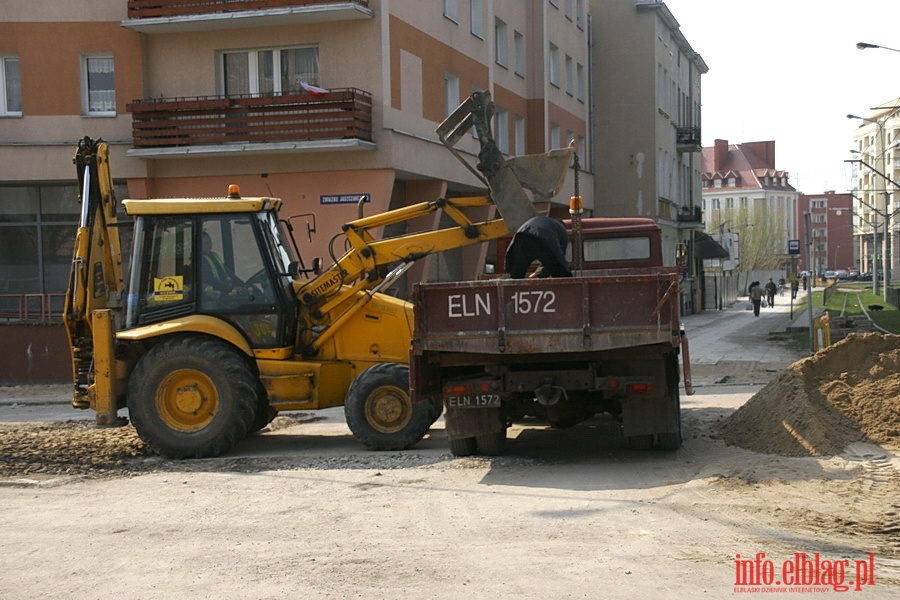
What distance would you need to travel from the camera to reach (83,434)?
44.5 ft

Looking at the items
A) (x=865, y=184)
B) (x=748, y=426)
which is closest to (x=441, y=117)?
(x=748, y=426)

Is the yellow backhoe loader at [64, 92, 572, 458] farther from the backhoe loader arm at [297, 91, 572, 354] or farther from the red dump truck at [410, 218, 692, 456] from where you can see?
the red dump truck at [410, 218, 692, 456]

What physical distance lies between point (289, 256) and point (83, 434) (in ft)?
12.6

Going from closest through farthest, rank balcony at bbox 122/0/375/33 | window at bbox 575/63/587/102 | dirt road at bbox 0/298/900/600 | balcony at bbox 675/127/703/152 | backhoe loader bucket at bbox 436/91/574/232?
dirt road at bbox 0/298/900/600, backhoe loader bucket at bbox 436/91/574/232, balcony at bbox 122/0/375/33, window at bbox 575/63/587/102, balcony at bbox 675/127/703/152

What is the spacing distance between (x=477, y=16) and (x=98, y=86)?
10.8 m

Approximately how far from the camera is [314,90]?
878 inches

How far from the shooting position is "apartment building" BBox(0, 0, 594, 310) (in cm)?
2262

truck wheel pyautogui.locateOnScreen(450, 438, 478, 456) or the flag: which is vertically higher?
the flag

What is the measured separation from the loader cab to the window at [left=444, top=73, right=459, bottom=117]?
15.9 meters

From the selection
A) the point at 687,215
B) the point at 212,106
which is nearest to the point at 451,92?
the point at 212,106

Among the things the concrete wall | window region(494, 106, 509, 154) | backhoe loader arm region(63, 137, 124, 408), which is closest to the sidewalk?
window region(494, 106, 509, 154)

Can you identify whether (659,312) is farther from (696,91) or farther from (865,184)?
(865,184)

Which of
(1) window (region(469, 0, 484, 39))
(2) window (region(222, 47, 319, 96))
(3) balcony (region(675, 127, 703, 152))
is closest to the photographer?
(2) window (region(222, 47, 319, 96))

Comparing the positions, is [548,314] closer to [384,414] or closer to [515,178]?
[515,178]
